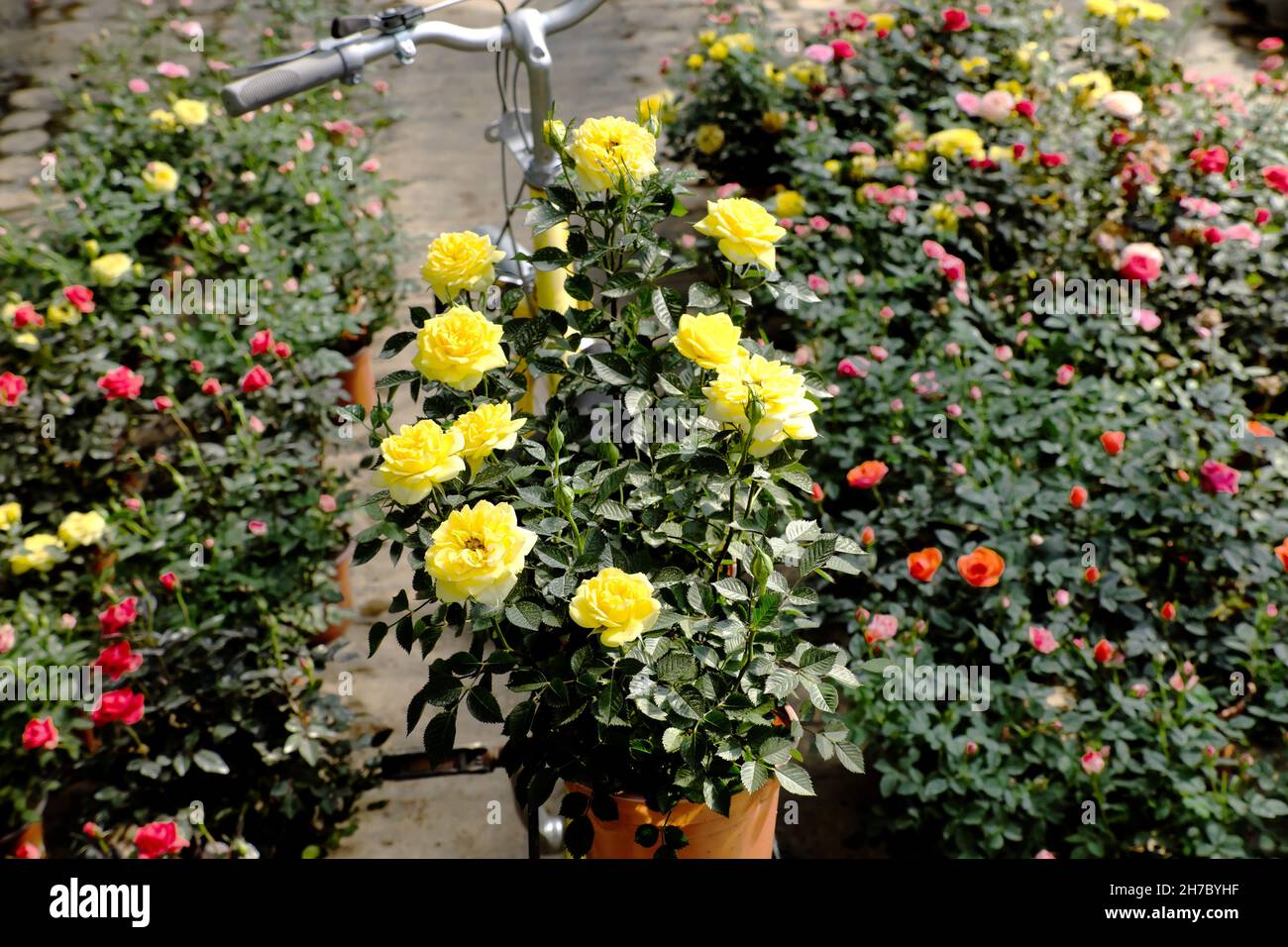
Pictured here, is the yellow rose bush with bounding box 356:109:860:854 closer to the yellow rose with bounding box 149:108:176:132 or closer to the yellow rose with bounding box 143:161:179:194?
the yellow rose with bounding box 143:161:179:194

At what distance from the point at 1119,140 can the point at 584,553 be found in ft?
8.07

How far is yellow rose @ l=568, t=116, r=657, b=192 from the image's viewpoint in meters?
1.54

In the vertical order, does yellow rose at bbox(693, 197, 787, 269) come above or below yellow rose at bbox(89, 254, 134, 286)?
above

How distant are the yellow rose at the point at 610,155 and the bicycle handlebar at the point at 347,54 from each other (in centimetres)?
45

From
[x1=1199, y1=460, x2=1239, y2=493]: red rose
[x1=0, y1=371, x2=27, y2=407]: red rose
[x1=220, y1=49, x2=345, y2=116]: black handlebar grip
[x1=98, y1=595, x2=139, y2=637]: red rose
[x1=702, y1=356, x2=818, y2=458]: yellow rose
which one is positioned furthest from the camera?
[x1=0, y1=371, x2=27, y2=407]: red rose

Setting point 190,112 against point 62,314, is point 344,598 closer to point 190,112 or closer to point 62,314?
point 62,314

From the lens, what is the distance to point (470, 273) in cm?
159

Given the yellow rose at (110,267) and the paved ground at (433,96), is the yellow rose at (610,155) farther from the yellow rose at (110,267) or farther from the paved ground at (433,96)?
the yellow rose at (110,267)

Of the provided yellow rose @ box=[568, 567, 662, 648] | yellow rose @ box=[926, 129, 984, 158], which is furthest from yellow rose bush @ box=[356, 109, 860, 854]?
yellow rose @ box=[926, 129, 984, 158]

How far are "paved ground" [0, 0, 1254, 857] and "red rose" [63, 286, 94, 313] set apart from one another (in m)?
0.88

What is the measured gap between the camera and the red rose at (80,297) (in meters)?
2.68

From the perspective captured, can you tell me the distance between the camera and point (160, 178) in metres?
3.09

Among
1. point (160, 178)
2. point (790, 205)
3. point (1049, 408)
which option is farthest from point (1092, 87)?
point (160, 178)

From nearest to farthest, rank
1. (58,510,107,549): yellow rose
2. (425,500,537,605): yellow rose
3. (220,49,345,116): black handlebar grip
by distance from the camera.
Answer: (425,500,537,605): yellow rose
(220,49,345,116): black handlebar grip
(58,510,107,549): yellow rose
